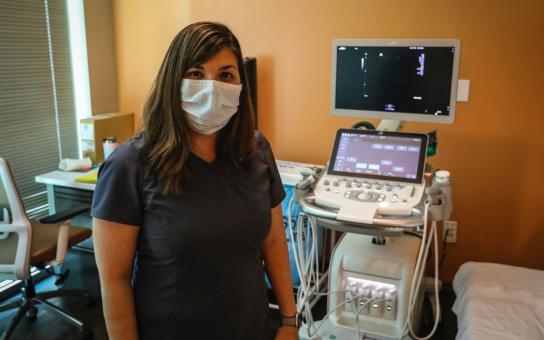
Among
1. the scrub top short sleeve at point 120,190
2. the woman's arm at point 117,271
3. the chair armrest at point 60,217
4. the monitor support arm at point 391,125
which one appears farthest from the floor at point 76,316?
the scrub top short sleeve at point 120,190

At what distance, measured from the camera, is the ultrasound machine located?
1.85 metres

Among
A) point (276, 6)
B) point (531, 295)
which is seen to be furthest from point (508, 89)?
point (276, 6)

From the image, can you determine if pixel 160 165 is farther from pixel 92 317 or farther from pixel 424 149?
pixel 92 317

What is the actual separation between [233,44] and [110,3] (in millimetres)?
2403

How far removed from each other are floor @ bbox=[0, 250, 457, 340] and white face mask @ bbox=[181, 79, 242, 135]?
1.60m

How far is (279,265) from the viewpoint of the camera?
53.1 inches

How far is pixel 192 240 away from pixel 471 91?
1916 millimetres

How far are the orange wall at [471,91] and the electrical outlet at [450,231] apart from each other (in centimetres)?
4

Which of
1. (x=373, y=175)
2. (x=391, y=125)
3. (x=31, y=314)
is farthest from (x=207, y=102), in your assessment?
(x=31, y=314)

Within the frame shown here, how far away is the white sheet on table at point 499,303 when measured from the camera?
5.52 feet

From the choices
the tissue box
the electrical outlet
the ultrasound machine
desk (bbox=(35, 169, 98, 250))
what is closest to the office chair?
desk (bbox=(35, 169, 98, 250))

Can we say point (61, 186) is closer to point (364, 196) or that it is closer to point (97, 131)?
point (97, 131)

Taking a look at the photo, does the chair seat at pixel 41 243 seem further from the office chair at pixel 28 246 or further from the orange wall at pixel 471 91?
the orange wall at pixel 471 91

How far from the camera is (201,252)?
3.50 feet
